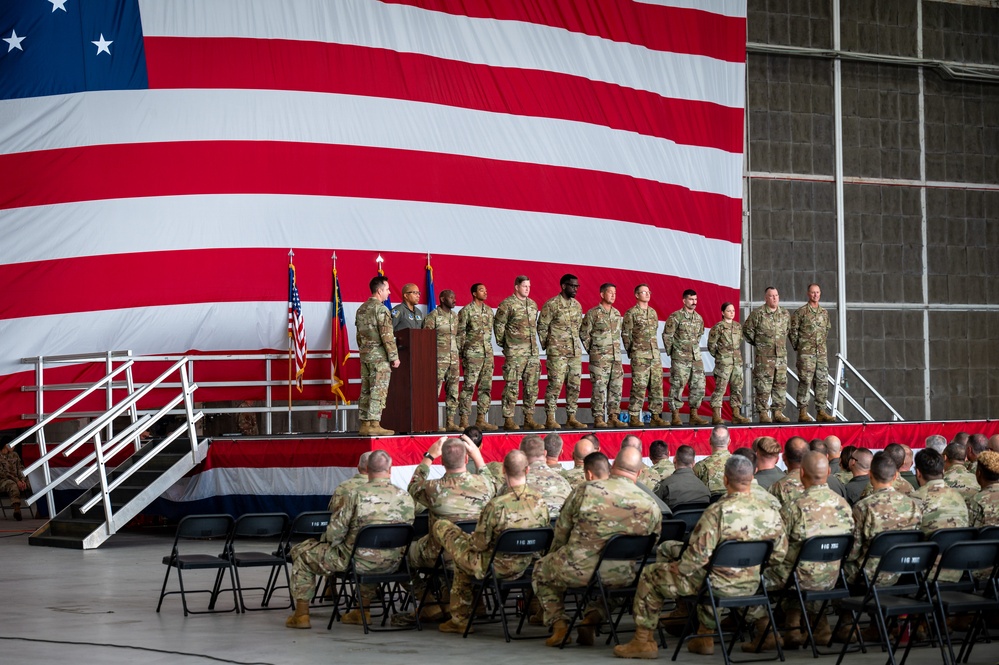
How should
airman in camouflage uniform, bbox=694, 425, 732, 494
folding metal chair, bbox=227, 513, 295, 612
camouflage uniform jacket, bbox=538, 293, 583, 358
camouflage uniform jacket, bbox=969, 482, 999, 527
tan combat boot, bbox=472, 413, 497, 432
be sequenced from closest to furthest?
camouflage uniform jacket, bbox=969, 482, 999, 527 → folding metal chair, bbox=227, 513, 295, 612 → airman in camouflage uniform, bbox=694, 425, 732, 494 → tan combat boot, bbox=472, 413, 497, 432 → camouflage uniform jacket, bbox=538, 293, 583, 358

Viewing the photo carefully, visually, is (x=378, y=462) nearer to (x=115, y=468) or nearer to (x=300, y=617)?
(x=300, y=617)

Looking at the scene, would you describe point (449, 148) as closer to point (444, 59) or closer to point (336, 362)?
point (444, 59)

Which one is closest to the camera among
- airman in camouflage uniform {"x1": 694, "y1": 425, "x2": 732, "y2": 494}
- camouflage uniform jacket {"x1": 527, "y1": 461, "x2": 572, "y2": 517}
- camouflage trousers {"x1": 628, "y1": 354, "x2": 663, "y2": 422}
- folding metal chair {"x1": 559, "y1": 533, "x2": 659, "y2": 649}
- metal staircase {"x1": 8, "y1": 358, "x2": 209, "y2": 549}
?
Answer: folding metal chair {"x1": 559, "y1": 533, "x2": 659, "y2": 649}

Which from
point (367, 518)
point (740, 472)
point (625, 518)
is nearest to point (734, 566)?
point (740, 472)

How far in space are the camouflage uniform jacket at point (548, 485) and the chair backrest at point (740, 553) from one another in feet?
6.30

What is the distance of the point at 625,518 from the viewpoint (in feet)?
21.9

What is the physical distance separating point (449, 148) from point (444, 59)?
1.09m

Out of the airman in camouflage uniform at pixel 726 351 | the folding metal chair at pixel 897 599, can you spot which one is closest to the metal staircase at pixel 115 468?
the airman in camouflage uniform at pixel 726 351

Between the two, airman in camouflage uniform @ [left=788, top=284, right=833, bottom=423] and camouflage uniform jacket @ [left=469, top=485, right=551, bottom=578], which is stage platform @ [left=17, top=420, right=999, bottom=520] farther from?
camouflage uniform jacket @ [left=469, top=485, right=551, bottom=578]

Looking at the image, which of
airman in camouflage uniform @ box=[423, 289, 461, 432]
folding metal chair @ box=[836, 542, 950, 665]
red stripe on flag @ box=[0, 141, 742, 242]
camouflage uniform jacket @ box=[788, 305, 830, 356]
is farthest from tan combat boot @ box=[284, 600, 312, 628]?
camouflage uniform jacket @ box=[788, 305, 830, 356]

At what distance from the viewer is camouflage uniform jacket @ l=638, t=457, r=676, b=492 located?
30.4ft

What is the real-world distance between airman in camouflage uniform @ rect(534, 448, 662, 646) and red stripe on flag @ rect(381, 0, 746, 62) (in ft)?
30.2

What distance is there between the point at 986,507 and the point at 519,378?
6565 millimetres

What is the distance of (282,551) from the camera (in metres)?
8.07
